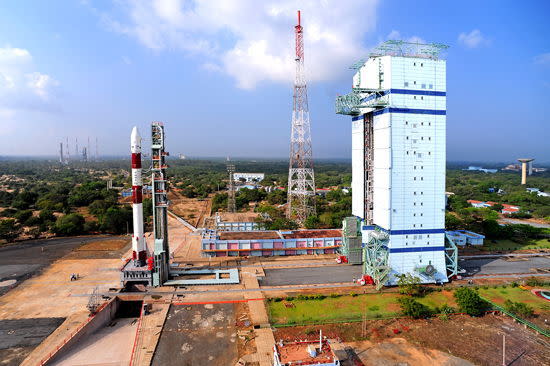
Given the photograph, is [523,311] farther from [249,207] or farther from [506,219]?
[249,207]

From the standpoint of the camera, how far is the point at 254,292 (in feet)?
115

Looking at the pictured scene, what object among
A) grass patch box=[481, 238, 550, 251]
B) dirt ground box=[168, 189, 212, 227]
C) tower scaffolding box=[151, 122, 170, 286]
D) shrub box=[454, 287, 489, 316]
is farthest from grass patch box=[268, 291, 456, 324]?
dirt ground box=[168, 189, 212, 227]

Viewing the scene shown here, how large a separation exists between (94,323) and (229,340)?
1264cm

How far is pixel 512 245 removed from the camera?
2180 inches

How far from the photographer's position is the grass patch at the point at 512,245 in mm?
53497

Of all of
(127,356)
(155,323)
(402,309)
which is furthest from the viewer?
(402,309)

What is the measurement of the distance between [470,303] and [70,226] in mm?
61455

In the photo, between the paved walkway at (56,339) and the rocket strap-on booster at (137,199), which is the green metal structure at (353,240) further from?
the paved walkway at (56,339)

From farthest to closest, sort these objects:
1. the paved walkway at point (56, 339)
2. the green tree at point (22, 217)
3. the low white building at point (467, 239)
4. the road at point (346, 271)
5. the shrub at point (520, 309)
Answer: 1. the green tree at point (22, 217)
2. the low white building at point (467, 239)
3. the road at point (346, 271)
4. the shrub at point (520, 309)
5. the paved walkway at point (56, 339)

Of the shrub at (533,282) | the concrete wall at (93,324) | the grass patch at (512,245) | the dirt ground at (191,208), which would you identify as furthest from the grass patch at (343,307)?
the dirt ground at (191,208)

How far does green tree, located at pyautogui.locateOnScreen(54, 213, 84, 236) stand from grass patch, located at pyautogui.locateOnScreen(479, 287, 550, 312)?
205ft

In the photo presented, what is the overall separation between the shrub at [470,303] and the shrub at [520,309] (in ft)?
6.68

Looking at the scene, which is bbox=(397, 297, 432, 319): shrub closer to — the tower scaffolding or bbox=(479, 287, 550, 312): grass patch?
bbox=(479, 287, 550, 312): grass patch

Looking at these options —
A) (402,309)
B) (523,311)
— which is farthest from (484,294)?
(402,309)
